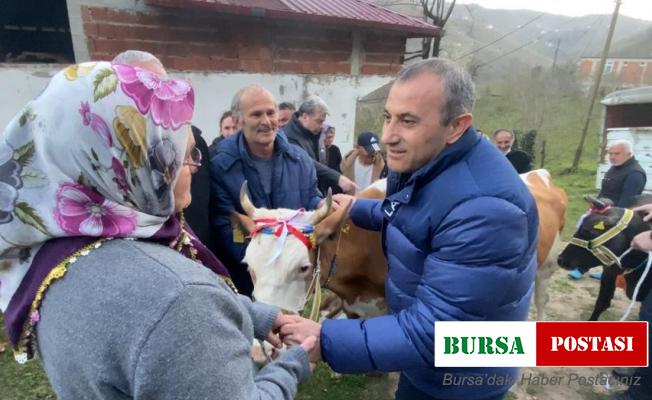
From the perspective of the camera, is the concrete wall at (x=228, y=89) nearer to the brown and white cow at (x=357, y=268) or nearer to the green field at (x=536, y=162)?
the green field at (x=536, y=162)

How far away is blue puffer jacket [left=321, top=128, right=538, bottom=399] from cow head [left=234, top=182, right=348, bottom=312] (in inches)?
28.1

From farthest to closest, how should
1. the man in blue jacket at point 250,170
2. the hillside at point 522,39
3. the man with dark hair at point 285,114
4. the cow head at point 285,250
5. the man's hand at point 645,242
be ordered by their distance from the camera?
the hillside at point 522,39 → the man with dark hair at point 285,114 → the man's hand at point 645,242 → the man in blue jacket at point 250,170 → the cow head at point 285,250

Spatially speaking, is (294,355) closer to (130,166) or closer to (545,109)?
(130,166)

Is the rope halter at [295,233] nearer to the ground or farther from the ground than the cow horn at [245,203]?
nearer to the ground

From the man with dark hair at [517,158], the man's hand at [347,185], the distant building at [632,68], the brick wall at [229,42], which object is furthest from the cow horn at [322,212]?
the distant building at [632,68]

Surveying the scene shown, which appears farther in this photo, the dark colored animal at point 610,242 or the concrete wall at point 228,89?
the concrete wall at point 228,89

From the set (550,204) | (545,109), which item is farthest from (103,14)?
(545,109)

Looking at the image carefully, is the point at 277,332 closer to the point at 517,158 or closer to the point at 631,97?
the point at 517,158

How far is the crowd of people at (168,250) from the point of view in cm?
87

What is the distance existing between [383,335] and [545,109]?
78.0 ft

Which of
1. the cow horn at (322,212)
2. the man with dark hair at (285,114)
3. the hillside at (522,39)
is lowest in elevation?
the cow horn at (322,212)

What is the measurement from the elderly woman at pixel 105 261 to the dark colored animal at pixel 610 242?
4.06 meters

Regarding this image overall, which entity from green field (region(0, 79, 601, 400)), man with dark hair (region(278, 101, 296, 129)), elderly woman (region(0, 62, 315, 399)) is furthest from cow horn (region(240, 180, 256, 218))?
man with dark hair (region(278, 101, 296, 129))

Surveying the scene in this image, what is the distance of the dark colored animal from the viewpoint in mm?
3869
